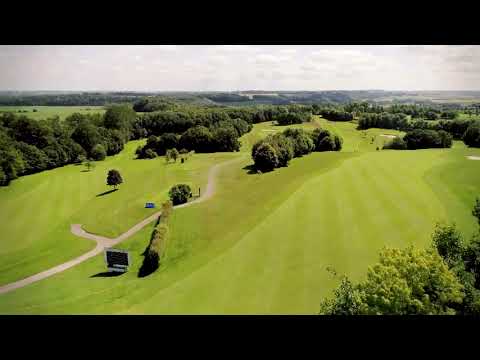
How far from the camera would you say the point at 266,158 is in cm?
2264

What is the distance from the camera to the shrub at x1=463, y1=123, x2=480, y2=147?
21.0 m

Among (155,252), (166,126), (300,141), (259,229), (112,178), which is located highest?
(166,126)

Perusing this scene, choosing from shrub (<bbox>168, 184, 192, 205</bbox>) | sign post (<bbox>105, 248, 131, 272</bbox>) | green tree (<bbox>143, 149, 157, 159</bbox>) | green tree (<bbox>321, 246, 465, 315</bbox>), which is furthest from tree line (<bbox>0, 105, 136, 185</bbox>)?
green tree (<bbox>321, 246, 465, 315</bbox>)

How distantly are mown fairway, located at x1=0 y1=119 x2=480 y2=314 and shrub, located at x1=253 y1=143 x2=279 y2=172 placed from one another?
0.68 meters

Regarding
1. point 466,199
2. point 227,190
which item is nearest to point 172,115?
point 227,190

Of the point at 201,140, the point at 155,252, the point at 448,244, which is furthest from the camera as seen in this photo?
the point at 201,140

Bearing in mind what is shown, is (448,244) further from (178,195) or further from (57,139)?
(57,139)

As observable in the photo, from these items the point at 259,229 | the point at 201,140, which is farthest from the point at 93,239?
the point at 201,140

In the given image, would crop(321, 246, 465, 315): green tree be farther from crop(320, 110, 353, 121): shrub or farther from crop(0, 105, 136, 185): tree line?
crop(320, 110, 353, 121): shrub

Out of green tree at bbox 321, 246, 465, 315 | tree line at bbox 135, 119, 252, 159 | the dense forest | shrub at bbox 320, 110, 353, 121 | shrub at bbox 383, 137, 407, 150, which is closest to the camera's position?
green tree at bbox 321, 246, 465, 315

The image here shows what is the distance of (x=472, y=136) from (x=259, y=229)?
17.3 meters

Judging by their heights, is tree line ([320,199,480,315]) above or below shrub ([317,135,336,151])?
below

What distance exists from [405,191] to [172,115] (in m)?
23.2
